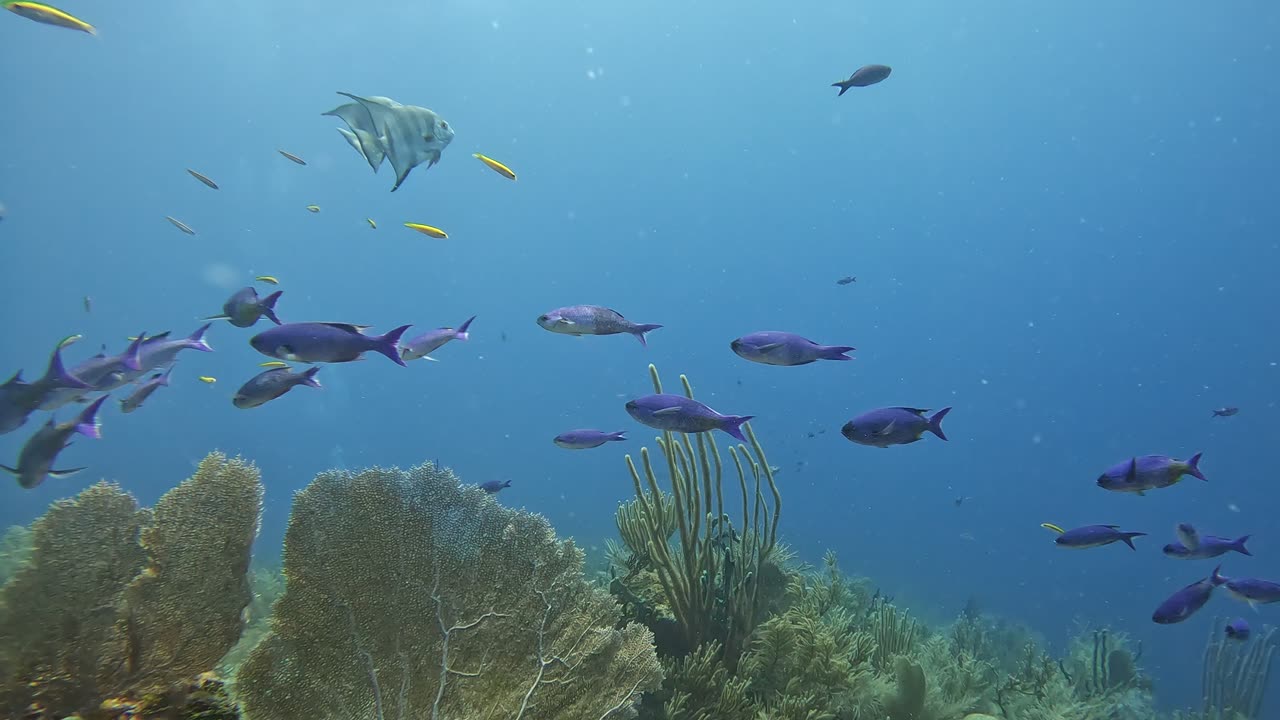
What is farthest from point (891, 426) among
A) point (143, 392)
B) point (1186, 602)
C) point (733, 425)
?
point (143, 392)

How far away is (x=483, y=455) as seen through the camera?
89.3 metres

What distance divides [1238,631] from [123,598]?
917 cm

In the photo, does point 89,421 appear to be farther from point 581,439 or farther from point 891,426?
point 891,426

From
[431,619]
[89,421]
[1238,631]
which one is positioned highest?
[89,421]

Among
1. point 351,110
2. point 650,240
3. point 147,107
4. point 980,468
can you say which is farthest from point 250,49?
point 980,468

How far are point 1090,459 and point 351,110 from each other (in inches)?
3936

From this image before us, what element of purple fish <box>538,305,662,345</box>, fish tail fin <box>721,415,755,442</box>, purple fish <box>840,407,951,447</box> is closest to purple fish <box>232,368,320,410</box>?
purple fish <box>538,305,662,345</box>

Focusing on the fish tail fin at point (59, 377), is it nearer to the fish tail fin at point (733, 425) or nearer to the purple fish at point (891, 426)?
the fish tail fin at point (733, 425)

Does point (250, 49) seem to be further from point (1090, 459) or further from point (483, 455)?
point (1090, 459)

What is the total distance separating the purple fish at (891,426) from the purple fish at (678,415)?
0.87 metres

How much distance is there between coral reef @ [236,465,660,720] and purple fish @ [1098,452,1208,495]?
432cm

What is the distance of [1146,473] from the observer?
15.9 feet

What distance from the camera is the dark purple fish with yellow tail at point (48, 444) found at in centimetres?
370

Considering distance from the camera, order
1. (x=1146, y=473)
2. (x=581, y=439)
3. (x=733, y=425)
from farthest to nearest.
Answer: (x=581, y=439)
(x=1146, y=473)
(x=733, y=425)
